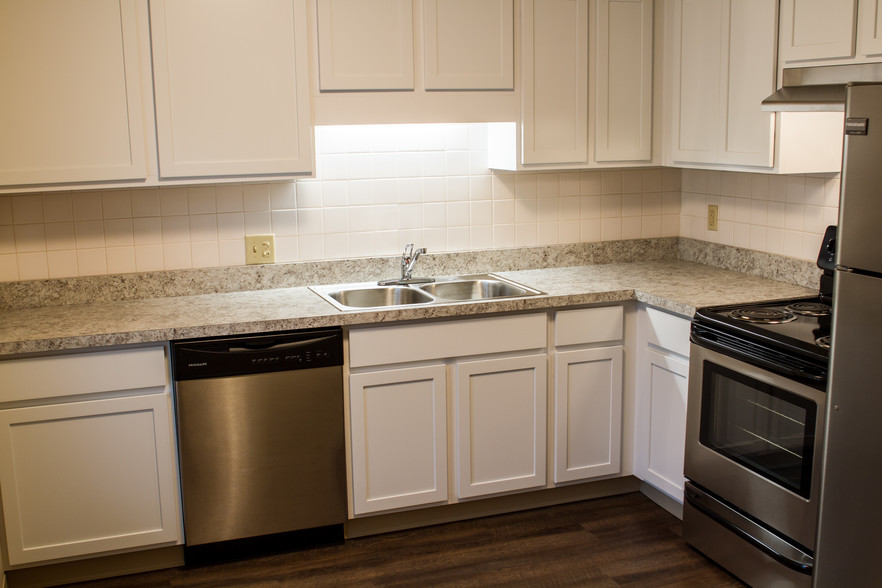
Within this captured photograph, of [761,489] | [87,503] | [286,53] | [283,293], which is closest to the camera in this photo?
[761,489]

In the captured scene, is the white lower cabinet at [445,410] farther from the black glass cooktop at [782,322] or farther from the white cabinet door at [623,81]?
the white cabinet door at [623,81]

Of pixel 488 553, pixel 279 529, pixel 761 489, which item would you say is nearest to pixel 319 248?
pixel 279 529

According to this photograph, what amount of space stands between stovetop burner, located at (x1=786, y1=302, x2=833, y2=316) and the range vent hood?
0.66m

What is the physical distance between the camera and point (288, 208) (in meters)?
3.41

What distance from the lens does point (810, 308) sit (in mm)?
2883

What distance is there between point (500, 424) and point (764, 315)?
101cm

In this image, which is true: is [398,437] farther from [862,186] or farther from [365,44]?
[862,186]

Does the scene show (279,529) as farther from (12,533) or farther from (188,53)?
(188,53)

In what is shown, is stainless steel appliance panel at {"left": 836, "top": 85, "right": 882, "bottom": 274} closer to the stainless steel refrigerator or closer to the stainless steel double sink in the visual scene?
the stainless steel refrigerator

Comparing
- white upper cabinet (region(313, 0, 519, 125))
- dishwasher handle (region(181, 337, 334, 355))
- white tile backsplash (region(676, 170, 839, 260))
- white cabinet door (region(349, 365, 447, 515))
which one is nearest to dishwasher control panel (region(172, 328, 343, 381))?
dishwasher handle (region(181, 337, 334, 355))

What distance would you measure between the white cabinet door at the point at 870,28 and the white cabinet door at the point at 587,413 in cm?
133

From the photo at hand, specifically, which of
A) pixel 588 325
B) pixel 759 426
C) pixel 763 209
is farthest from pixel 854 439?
pixel 763 209

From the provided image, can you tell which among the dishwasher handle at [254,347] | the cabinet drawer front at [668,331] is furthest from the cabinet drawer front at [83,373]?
the cabinet drawer front at [668,331]

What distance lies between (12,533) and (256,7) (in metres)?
1.89
